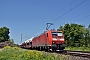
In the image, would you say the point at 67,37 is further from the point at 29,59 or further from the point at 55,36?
the point at 29,59

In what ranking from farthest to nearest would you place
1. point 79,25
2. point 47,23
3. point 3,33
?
point 3,33 → point 79,25 → point 47,23

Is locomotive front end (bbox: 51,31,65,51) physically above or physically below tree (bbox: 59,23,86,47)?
below

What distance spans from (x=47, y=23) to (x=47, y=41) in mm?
12639

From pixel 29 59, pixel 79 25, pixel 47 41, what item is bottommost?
pixel 29 59

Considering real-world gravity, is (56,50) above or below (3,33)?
below

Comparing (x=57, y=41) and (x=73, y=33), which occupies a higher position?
(x=73, y=33)

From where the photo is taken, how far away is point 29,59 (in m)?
12.5

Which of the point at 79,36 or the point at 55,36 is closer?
the point at 55,36

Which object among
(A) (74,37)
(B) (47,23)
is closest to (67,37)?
(A) (74,37)

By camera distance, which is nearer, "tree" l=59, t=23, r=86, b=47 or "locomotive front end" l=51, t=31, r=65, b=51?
"locomotive front end" l=51, t=31, r=65, b=51

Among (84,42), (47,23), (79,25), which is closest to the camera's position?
(47,23)

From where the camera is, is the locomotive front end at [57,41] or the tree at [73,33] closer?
the locomotive front end at [57,41]

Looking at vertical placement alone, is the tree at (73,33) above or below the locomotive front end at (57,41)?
above

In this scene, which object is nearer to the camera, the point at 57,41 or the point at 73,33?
the point at 57,41
